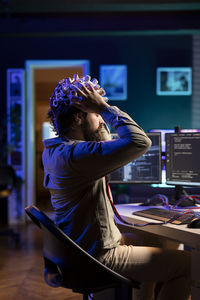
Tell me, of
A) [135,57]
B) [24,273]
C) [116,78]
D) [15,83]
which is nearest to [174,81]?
[135,57]

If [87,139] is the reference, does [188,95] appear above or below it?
above

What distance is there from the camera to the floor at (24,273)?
2707 mm

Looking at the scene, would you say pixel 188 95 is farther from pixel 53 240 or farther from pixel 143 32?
pixel 53 240

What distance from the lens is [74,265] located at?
1.27m

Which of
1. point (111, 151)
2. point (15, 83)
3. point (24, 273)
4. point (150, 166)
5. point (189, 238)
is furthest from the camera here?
point (15, 83)

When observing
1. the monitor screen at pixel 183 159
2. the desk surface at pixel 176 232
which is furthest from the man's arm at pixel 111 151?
the monitor screen at pixel 183 159

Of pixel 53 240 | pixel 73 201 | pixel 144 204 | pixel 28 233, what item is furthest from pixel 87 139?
pixel 28 233

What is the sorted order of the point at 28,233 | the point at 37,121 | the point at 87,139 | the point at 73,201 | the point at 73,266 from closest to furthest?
1. the point at 73,266
2. the point at 73,201
3. the point at 87,139
4. the point at 28,233
5. the point at 37,121

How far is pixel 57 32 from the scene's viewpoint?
16.9 feet

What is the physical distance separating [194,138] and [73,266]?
4.43ft

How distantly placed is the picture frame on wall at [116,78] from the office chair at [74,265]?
408 centimetres

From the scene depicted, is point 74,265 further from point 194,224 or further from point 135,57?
point 135,57

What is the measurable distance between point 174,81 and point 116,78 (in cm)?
88

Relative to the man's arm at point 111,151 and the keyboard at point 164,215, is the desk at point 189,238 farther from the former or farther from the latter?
the man's arm at point 111,151
